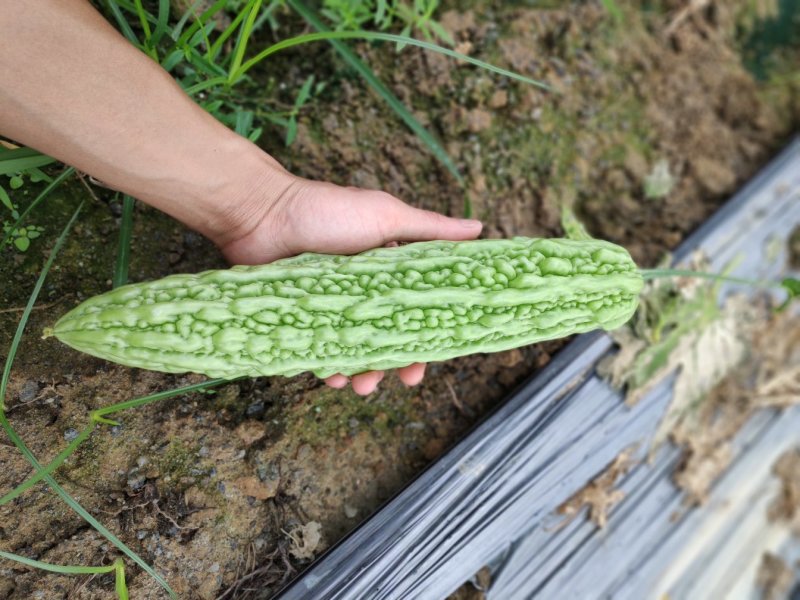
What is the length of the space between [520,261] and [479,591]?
1549 millimetres

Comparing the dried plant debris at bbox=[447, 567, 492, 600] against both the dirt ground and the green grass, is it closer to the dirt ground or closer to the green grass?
the dirt ground

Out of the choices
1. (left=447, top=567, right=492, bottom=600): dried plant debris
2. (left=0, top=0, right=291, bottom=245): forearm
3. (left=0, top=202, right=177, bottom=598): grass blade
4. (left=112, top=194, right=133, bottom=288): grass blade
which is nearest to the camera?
(left=0, top=0, right=291, bottom=245): forearm

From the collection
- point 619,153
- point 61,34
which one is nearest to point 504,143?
point 619,153

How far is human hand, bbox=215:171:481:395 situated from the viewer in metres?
2.14

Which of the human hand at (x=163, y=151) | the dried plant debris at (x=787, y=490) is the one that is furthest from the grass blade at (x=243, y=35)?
the dried plant debris at (x=787, y=490)

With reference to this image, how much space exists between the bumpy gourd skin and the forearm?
0.36 m

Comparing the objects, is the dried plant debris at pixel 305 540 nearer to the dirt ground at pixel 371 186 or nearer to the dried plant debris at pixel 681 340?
the dirt ground at pixel 371 186

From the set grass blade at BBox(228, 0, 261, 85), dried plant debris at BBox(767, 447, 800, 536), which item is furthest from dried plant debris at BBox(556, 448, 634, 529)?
grass blade at BBox(228, 0, 261, 85)

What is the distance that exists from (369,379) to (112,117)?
4.19 feet

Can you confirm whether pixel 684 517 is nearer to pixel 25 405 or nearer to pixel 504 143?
pixel 504 143

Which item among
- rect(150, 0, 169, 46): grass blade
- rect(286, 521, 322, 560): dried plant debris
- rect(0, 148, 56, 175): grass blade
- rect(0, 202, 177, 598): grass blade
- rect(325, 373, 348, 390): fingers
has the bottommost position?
rect(286, 521, 322, 560): dried plant debris

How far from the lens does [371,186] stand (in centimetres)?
258

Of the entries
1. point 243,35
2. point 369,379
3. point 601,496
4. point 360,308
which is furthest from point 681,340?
point 243,35

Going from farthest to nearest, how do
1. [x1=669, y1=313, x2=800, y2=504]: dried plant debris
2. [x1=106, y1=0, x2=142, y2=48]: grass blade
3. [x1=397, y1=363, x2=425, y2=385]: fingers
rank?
[x1=669, y1=313, x2=800, y2=504]: dried plant debris
[x1=397, y1=363, x2=425, y2=385]: fingers
[x1=106, y1=0, x2=142, y2=48]: grass blade
